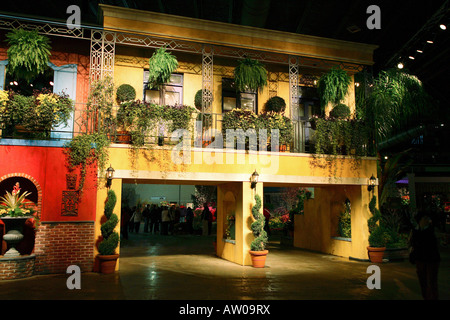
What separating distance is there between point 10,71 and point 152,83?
3963mm

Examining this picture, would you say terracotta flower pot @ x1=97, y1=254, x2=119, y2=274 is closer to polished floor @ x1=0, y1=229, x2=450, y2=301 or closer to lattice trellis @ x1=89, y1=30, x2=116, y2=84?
polished floor @ x1=0, y1=229, x2=450, y2=301

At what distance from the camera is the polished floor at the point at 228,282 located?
696 cm

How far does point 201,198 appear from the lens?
23812mm

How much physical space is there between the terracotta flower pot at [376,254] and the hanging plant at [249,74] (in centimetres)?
637

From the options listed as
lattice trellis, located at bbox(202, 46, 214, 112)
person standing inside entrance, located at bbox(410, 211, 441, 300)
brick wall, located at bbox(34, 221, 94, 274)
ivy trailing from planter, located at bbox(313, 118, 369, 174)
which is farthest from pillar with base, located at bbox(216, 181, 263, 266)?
person standing inside entrance, located at bbox(410, 211, 441, 300)

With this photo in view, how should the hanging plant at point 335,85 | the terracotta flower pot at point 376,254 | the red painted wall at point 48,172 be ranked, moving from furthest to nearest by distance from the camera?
the hanging plant at point 335,85
the terracotta flower pot at point 376,254
the red painted wall at point 48,172

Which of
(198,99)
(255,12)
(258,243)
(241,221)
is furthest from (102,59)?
(255,12)

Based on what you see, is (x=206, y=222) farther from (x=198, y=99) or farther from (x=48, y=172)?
(x=48, y=172)

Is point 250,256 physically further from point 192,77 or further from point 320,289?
point 192,77

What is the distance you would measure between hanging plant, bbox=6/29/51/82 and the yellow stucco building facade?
1.85 metres

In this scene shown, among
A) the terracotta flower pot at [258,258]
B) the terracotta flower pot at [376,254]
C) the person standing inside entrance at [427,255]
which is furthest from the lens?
the terracotta flower pot at [376,254]

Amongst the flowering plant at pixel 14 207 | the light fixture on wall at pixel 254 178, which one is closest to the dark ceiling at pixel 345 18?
the light fixture on wall at pixel 254 178

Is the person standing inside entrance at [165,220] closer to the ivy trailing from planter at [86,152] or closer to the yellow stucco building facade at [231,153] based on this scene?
→ the yellow stucco building facade at [231,153]
